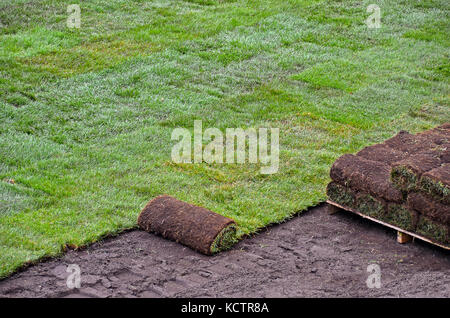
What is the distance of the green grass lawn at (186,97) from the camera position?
35.4 ft

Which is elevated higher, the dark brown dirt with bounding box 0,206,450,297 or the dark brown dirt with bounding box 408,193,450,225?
the dark brown dirt with bounding box 408,193,450,225

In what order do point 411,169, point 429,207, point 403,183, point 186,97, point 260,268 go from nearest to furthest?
1. point 260,268
2. point 429,207
3. point 411,169
4. point 403,183
5. point 186,97

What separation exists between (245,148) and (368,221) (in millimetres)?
3162

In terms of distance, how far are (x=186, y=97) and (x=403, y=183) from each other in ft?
21.7

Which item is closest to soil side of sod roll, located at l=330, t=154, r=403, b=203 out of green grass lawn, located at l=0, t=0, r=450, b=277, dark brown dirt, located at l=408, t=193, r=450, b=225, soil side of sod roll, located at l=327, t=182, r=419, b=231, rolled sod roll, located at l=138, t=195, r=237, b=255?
soil side of sod roll, located at l=327, t=182, r=419, b=231

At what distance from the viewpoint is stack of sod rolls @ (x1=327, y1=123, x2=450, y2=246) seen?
9172mm

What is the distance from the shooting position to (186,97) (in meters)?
14.9

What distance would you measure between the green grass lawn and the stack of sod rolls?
105cm

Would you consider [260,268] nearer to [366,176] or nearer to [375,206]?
[375,206]

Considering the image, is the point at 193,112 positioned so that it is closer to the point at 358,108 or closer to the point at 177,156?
the point at 177,156

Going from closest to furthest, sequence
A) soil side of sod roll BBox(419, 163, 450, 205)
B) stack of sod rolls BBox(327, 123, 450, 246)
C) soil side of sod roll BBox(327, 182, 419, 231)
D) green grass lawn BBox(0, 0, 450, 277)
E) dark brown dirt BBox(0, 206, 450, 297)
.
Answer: dark brown dirt BBox(0, 206, 450, 297)
soil side of sod roll BBox(419, 163, 450, 205)
stack of sod rolls BBox(327, 123, 450, 246)
soil side of sod roll BBox(327, 182, 419, 231)
green grass lawn BBox(0, 0, 450, 277)

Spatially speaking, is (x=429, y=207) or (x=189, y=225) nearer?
(x=429, y=207)

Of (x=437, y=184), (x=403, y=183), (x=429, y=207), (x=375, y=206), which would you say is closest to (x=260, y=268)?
(x=375, y=206)

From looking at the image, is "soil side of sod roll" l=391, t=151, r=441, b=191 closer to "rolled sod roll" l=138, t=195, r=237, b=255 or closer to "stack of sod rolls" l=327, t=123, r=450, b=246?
"stack of sod rolls" l=327, t=123, r=450, b=246
